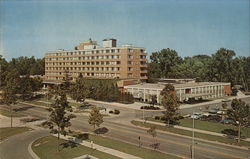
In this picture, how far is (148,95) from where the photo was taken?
221ft

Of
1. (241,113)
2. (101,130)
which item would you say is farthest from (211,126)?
(101,130)

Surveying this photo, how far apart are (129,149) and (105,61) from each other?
2421 inches

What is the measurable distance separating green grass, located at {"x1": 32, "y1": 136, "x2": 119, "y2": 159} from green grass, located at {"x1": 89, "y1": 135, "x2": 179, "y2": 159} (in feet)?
8.12

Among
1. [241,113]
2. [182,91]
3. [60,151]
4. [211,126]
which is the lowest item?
[60,151]

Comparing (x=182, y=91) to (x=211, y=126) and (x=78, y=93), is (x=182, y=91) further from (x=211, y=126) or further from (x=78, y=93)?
(x=78, y=93)

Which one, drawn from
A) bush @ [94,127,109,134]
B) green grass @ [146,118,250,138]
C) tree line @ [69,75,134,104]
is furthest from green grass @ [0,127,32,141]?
green grass @ [146,118,250,138]

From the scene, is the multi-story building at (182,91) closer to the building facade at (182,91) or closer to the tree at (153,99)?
the building facade at (182,91)

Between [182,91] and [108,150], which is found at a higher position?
[182,91]

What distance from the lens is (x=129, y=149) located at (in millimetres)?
27828

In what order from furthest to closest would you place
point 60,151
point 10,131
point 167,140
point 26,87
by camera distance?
point 26,87 → point 10,131 → point 167,140 → point 60,151

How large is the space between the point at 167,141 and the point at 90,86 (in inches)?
1915

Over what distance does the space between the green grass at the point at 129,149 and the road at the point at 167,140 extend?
1.88 metres

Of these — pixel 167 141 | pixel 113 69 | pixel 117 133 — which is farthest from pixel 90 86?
pixel 167 141

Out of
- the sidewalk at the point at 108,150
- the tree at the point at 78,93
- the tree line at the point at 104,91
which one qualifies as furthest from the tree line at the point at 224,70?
the sidewalk at the point at 108,150
